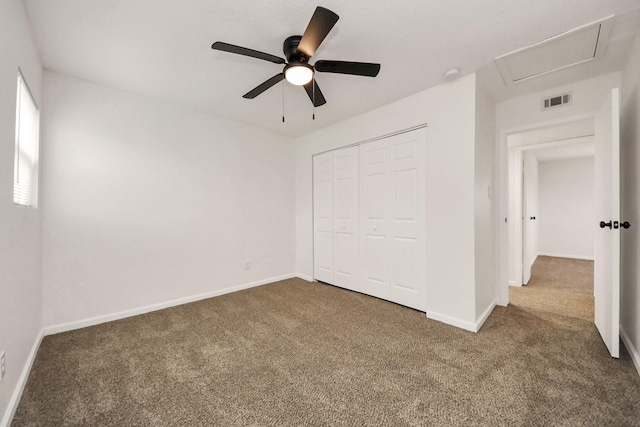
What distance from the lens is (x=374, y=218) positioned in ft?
11.2

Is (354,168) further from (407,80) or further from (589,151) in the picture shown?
(589,151)

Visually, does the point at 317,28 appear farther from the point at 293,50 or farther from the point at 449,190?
the point at 449,190

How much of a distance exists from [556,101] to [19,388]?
495 centimetres

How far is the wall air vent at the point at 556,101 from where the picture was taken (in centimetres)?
262

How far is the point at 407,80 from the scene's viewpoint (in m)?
2.60

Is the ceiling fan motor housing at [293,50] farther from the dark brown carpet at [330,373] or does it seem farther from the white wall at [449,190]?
the dark brown carpet at [330,373]

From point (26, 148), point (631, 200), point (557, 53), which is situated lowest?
point (631, 200)

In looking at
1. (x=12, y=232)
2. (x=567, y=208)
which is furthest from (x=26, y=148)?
(x=567, y=208)

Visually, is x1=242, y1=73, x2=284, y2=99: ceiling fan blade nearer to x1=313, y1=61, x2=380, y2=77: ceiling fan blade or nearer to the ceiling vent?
x1=313, y1=61, x2=380, y2=77: ceiling fan blade

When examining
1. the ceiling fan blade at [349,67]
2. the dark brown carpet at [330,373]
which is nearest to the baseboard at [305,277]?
the dark brown carpet at [330,373]

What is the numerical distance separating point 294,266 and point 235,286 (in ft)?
3.69

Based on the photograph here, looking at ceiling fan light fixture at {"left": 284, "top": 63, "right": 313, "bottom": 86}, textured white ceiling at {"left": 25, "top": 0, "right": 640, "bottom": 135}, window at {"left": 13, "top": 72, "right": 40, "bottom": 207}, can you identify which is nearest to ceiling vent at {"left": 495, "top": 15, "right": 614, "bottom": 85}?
textured white ceiling at {"left": 25, "top": 0, "right": 640, "bottom": 135}

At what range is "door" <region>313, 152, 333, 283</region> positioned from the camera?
4.01 metres

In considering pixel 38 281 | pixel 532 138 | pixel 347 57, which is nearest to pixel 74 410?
pixel 38 281
